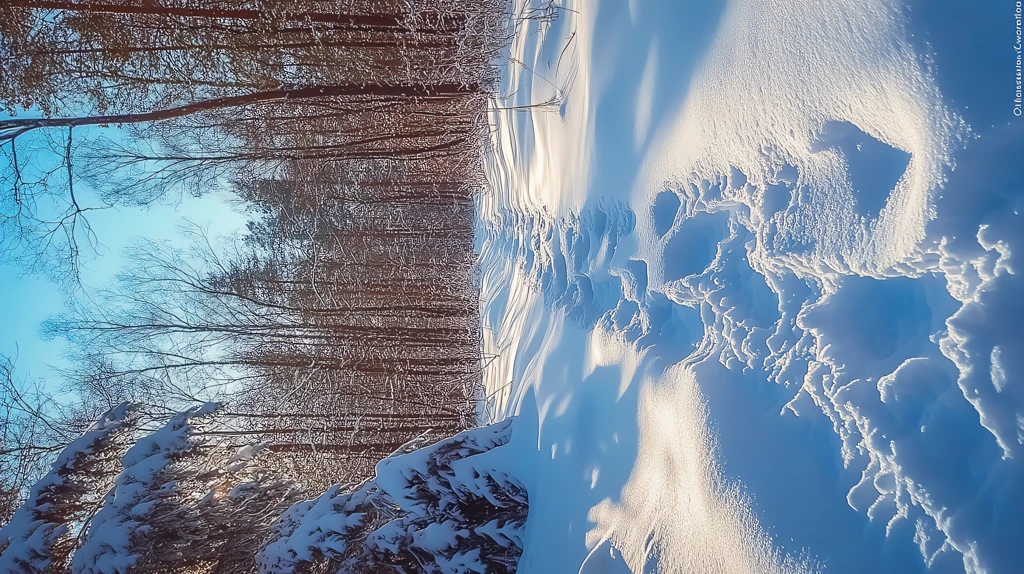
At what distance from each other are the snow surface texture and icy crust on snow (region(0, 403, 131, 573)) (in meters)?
4.79

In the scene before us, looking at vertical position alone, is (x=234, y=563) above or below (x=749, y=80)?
below

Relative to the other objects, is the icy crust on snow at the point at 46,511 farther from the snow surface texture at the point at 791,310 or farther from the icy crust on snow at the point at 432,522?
the snow surface texture at the point at 791,310

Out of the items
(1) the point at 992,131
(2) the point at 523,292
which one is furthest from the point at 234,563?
(1) the point at 992,131

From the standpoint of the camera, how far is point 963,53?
3.52ft

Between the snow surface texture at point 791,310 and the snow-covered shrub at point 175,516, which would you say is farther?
the snow-covered shrub at point 175,516

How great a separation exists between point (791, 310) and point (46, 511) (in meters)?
6.84

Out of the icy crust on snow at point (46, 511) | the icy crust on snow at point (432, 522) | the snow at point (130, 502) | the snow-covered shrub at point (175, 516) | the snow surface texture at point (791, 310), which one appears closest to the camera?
the snow surface texture at point (791, 310)

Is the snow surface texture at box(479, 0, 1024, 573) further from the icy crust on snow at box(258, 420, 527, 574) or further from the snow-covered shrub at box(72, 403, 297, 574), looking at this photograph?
the snow-covered shrub at box(72, 403, 297, 574)

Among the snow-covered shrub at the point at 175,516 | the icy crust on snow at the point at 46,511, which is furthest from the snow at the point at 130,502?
the icy crust on snow at the point at 46,511

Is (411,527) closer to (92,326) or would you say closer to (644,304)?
(644,304)

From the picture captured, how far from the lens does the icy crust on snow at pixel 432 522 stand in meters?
3.10

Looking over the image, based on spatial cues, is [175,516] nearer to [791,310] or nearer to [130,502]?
[130,502]

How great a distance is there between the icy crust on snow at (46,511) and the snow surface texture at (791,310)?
479 cm

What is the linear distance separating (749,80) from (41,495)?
7042 mm
